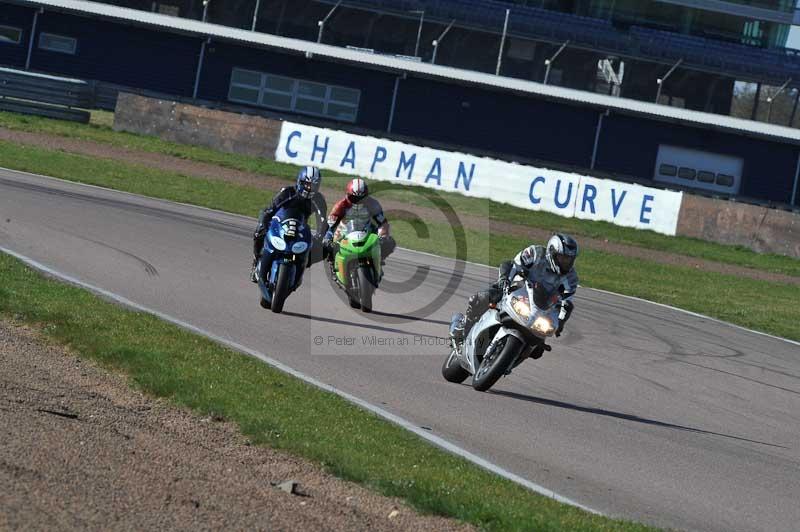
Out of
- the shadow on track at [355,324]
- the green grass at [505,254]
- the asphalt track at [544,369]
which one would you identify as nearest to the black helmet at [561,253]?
the asphalt track at [544,369]

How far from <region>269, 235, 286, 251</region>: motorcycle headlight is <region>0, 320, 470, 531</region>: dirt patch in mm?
4684

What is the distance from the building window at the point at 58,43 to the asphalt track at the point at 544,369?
81.6 feet

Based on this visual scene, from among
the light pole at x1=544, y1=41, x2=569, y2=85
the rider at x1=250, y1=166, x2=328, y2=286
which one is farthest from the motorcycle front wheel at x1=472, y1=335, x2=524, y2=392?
the light pole at x1=544, y1=41, x2=569, y2=85

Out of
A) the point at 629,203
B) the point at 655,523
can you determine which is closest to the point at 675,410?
the point at 655,523

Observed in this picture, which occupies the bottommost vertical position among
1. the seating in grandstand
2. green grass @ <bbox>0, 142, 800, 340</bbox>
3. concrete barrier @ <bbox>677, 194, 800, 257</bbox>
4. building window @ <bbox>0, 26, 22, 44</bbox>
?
green grass @ <bbox>0, 142, 800, 340</bbox>

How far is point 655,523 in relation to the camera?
23.1 feet

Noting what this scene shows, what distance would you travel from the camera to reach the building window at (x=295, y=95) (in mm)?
44438

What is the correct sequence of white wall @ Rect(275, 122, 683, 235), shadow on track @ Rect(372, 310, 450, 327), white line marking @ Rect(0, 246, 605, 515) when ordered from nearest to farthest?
white line marking @ Rect(0, 246, 605, 515)
shadow on track @ Rect(372, 310, 450, 327)
white wall @ Rect(275, 122, 683, 235)

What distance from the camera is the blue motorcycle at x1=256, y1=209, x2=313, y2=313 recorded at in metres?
13.0

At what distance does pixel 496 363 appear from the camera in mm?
9945

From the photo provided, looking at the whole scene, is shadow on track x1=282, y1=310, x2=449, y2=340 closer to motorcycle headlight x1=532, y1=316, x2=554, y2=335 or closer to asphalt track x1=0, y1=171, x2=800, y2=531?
asphalt track x1=0, y1=171, x2=800, y2=531

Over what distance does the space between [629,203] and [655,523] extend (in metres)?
22.0

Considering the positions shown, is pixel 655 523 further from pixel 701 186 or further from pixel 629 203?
pixel 701 186

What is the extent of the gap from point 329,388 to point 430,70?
111 ft
